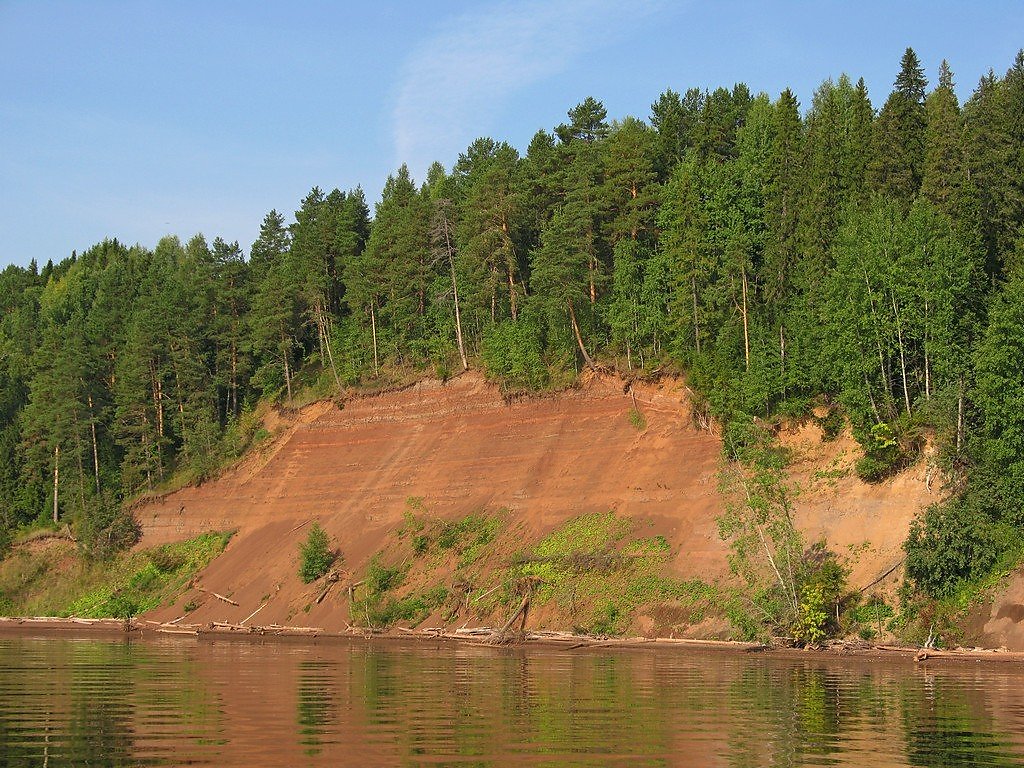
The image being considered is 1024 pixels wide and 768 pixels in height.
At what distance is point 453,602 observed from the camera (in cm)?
5806

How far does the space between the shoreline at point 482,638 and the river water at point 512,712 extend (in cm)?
170

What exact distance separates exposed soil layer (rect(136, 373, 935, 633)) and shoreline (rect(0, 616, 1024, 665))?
1.88 meters

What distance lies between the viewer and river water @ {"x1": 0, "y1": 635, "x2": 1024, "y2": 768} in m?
20.3

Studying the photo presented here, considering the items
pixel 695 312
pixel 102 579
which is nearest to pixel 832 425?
pixel 695 312

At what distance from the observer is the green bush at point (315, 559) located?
6531 centimetres

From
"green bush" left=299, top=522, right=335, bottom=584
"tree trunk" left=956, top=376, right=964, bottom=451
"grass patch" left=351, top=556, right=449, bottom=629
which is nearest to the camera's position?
"tree trunk" left=956, top=376, right=964, bottom=451

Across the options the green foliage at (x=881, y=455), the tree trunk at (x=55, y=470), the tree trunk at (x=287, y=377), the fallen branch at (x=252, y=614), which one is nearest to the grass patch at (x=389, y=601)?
the fallen branch at (x=252, y=614)

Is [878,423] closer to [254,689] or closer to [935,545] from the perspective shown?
[935,545]

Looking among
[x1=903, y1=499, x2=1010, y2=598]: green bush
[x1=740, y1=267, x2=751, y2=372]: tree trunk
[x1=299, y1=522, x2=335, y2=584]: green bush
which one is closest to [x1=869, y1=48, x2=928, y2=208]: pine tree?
[x1=740, y1=267, x2=751, y2=372]: tree trunk

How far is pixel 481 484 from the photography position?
6669 centimetres

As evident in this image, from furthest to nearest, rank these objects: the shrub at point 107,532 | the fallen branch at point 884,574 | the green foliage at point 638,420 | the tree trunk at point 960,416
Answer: the shrub at point 107,532
the green foliage at point 638,420
the tree trunk at point 960,416
the fallen branch at point 884,574

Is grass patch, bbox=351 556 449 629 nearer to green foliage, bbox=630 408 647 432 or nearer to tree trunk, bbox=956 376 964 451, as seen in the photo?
green foliage, bbox=630 408 647 432

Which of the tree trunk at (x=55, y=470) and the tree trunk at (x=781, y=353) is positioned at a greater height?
the tree trunk at (x=781, y=353)

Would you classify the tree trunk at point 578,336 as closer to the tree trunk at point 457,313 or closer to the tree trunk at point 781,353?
the tree trunk at point 457,313
